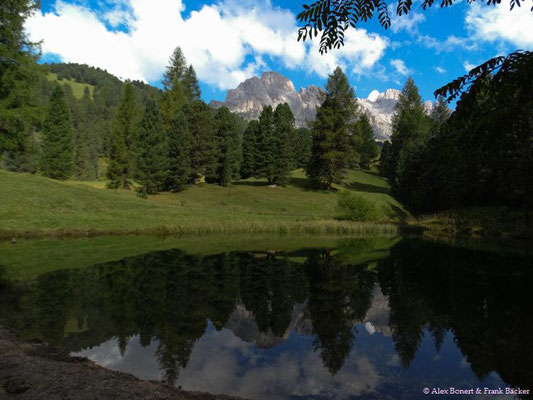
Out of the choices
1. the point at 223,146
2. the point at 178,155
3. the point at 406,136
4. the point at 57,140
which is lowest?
the point at 178,155

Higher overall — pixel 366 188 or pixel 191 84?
pixel 191 84

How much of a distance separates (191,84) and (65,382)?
83.7 meters

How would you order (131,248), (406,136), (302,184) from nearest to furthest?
(131,248), (302,184), (406,136)

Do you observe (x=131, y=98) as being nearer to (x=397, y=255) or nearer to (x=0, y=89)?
(x=0, y=89)

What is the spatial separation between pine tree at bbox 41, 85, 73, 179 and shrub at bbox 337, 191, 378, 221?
141 ft

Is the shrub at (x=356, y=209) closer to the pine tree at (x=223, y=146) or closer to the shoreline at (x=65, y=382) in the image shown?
the pine tree at (x=223, y=146)

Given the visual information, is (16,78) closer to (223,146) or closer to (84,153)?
(223,146)

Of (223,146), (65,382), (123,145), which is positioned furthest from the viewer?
(223,146)

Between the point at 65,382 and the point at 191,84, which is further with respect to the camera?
the point at 191,84

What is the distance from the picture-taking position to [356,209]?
41438 millimetres

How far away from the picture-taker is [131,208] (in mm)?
38406

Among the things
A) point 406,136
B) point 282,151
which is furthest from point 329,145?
point 406,136

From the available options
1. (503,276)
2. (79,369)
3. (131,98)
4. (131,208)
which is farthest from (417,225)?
(131,98)

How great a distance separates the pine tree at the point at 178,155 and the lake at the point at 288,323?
35722mm
